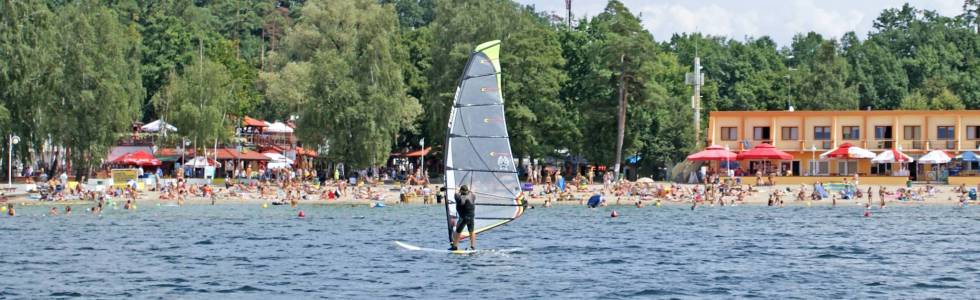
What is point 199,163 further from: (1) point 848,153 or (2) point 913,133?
(2) point 913,133

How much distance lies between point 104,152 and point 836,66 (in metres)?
55.8

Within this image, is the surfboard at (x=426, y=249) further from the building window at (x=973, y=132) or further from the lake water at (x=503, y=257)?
the building window at (x=973, y=132)

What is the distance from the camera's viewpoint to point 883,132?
81.3 meters

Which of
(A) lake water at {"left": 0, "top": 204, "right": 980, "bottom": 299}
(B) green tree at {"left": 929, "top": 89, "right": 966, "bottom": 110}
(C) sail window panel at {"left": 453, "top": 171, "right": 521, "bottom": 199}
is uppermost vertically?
(B) green tree at {"left": 929, "top": 89, "right": 966, "bottom": 110}

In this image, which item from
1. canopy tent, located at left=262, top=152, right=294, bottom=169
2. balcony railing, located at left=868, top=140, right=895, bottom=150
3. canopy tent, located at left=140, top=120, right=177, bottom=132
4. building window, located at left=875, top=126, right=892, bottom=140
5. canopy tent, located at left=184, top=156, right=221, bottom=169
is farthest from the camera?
canopy tent, located at left=262, top=152, right=294, bottom=169

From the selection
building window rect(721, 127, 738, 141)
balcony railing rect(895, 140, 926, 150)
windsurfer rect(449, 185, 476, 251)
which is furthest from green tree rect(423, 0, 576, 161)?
windsurfer rect(449, 185, 476, 251)

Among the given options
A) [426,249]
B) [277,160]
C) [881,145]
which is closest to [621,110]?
[881,145]

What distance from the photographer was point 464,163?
33.5 meters

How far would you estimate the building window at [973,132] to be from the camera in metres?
79.8

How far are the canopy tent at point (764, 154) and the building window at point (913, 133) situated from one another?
8.12 m

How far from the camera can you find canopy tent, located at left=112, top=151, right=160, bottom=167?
80375 millimetres

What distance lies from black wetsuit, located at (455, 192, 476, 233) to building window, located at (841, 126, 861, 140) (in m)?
52.9

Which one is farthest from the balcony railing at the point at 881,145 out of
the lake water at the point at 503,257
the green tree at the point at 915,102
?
the lake water at the point at 503,257

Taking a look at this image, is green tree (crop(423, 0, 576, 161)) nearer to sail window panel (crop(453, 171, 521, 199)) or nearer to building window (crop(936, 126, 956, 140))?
building window (crop(936, 126, 956, 140))
